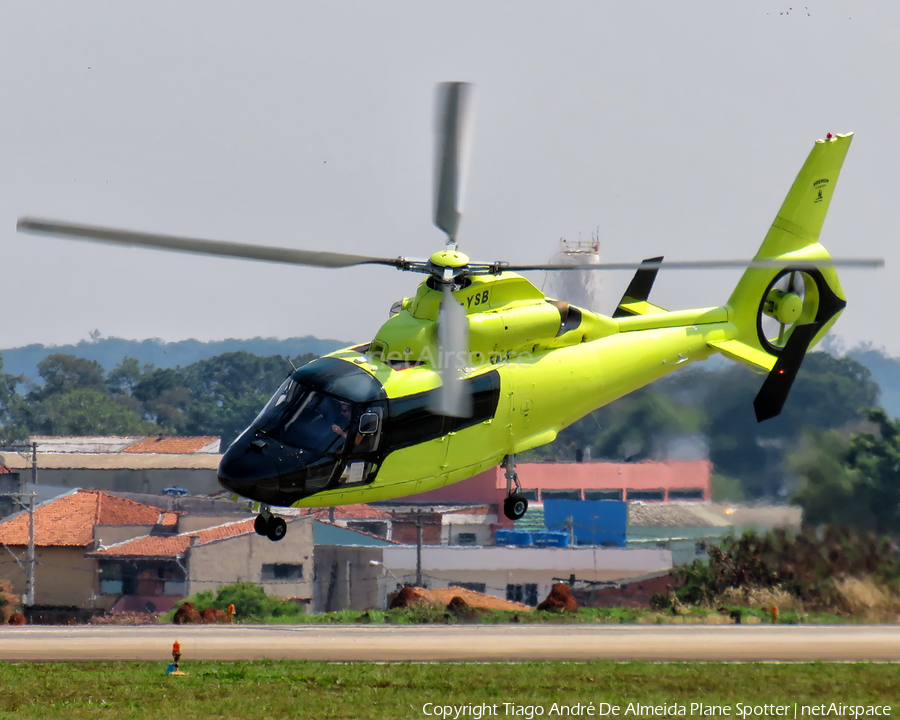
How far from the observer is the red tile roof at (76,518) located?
179 feet

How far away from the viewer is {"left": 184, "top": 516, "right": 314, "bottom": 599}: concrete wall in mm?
51562

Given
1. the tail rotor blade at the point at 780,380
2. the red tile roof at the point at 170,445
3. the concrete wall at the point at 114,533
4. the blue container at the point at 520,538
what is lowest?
the blue container at the point at 520,538

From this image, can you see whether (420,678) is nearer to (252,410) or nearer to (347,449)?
(347,449)

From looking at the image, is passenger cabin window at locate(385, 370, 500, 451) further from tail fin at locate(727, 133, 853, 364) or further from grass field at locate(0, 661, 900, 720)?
tail fin at locate(727, 133, 853, 364)

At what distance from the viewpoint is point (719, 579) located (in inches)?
1646

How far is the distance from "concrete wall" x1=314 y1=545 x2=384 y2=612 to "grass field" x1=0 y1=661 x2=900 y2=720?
29.9 metres

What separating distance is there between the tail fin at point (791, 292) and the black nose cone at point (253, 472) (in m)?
13.0

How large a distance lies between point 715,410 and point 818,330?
61.4ft

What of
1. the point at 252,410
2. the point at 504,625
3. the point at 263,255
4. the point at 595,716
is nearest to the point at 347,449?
the point at 263,255

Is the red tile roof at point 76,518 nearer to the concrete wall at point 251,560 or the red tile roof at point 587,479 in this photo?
the concrete wall at point 251,560

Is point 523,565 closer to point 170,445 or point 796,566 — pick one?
point 796,566

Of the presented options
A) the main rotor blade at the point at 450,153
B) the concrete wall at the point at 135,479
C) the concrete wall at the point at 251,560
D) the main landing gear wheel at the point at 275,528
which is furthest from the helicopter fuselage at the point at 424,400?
the concrete wall at the point at 135,479

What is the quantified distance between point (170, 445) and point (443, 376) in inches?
3071

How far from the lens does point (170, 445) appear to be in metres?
96.1
